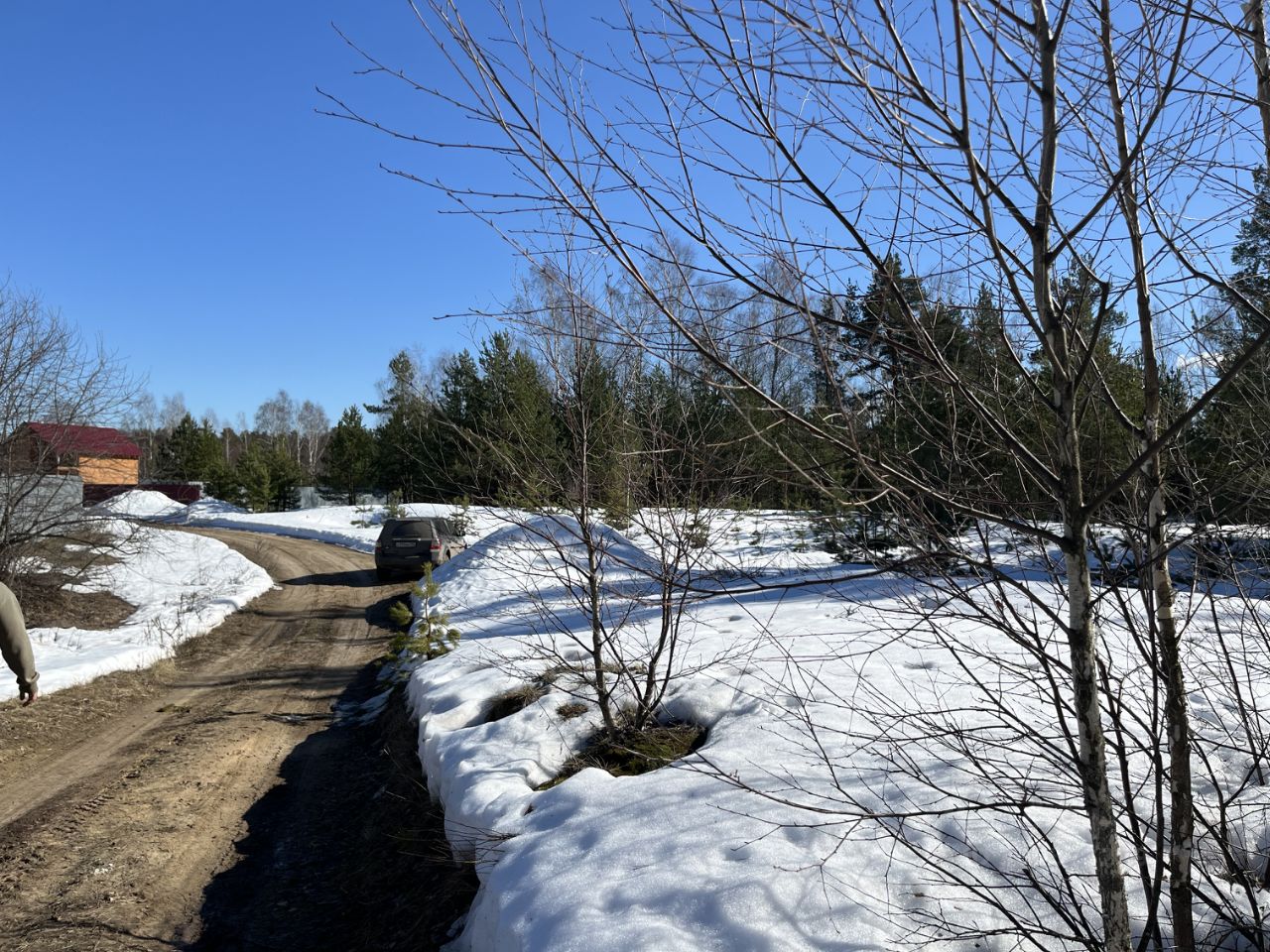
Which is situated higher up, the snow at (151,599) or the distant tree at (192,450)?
the distant tree at (192,450)

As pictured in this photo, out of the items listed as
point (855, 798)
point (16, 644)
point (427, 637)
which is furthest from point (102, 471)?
point (855, 798)

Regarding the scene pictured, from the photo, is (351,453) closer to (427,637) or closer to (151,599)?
(151,599)

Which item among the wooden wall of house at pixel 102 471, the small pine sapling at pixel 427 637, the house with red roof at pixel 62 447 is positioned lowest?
the small pine sapling at pixel 427 637

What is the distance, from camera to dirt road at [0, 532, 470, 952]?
4664 millimetres

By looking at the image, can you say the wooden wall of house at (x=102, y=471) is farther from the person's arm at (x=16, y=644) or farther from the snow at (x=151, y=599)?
the person's arm at (x=16, y=644)

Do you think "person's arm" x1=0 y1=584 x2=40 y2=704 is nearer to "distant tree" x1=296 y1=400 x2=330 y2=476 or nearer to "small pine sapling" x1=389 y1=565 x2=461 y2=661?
"small pine sapling" x1=389 y1=565 x2=461 y2=661

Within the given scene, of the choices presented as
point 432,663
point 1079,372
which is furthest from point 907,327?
point 432,663

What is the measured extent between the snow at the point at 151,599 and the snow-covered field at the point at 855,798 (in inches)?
273

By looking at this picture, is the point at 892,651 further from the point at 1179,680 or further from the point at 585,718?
the point at 1179,680

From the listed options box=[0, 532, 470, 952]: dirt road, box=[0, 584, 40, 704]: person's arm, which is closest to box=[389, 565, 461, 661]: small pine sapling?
box=[0, 532, 470, 952]: dirt road

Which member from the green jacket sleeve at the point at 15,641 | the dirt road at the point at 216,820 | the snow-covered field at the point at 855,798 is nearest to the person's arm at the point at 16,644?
the green jacket sleeve at the point at 15,641

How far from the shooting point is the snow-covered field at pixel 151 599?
35.9 ft

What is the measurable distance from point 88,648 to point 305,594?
20.1 ft

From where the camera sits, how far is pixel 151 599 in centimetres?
1677
